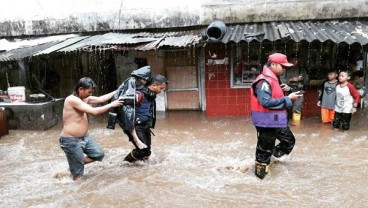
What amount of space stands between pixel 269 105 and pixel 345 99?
3921 millimetres

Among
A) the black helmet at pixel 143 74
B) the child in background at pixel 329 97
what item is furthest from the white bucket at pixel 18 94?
the child in background at pixel 329 97

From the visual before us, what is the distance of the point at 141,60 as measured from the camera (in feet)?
35.5

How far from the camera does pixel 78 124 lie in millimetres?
5238

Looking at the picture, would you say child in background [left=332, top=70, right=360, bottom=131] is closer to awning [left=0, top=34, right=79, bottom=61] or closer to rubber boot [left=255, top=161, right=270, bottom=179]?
rubber boot [left=255, top=161, right=270, bottom=179]

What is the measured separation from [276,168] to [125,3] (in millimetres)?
7037

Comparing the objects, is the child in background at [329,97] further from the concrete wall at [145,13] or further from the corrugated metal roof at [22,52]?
the corrugated metal roof at [22,52]

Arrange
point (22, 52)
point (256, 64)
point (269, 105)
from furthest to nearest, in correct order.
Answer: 1. point (256, 64)
2. point (22, 52)
3. point (269, 105)

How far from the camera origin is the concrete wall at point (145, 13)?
31.3 ft

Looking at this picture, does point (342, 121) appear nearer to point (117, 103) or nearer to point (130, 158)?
point (130, 158)

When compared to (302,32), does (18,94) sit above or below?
below

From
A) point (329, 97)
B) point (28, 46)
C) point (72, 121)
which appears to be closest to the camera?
point (72, 121)

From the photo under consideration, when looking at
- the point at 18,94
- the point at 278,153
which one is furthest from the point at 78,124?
the point at 18,94

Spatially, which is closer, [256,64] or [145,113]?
[145,113]

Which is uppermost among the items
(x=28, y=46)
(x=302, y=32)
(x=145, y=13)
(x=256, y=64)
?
(x=145, y=13)
